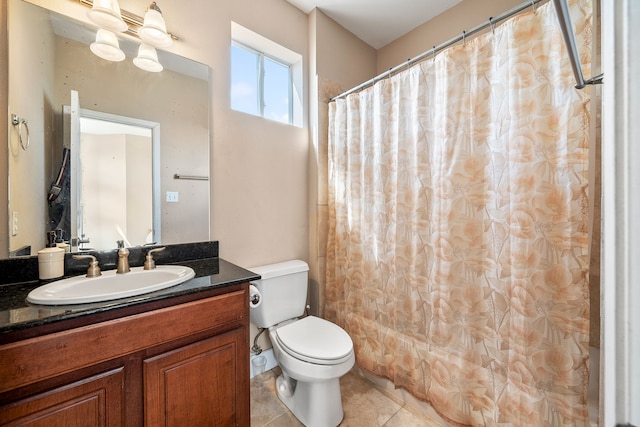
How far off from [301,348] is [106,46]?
1811 mm

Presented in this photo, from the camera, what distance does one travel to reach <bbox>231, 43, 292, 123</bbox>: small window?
184cm

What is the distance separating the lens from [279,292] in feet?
5.50

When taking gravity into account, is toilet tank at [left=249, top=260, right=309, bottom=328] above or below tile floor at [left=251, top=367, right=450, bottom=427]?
above

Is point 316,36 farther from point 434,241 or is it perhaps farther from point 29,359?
point 29,359

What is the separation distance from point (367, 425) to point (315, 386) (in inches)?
14.6

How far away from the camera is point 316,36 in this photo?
197 cm

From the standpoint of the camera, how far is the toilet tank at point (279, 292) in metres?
1.61

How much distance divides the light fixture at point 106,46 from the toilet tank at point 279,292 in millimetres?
1372

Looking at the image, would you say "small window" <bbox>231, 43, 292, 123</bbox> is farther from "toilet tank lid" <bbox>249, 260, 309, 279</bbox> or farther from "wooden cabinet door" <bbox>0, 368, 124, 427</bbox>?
"wooden cabinet door" <bbox>0, 368, 124, 427</bbox>

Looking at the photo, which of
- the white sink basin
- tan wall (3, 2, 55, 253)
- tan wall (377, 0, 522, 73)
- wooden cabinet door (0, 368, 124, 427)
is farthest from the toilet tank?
tan wall (377, 0, 522, 73)

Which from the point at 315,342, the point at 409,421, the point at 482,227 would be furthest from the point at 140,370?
the point at 482,227

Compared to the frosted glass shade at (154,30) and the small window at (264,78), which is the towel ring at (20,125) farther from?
the small window at (264,78)

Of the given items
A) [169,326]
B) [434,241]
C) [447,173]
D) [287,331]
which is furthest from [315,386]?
[447,173]

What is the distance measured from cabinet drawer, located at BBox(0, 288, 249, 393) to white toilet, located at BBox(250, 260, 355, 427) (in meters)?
0.46
